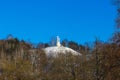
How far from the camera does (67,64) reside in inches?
2341

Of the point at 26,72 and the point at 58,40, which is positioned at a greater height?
the point at 58,40

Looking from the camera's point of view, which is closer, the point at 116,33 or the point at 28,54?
the point at 116,33

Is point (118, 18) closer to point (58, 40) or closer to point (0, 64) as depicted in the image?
point (0, 64)

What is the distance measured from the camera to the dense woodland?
17766mm

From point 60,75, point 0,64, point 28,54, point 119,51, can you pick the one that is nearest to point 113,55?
point 119,51

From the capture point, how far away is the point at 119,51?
682 inches

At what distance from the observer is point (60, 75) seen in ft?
182

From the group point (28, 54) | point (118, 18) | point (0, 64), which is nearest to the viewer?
point (118, 18)

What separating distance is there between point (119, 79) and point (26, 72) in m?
38.5

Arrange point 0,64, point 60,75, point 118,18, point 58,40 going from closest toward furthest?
point 118,18 < point 60,75 < point 0,64 < point 58,40

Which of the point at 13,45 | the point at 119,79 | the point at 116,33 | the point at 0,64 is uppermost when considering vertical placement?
the point at 13,45

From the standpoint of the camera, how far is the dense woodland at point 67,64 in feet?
58.3

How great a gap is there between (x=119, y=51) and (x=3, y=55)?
6368cm

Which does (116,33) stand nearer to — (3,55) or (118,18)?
(118,18)
